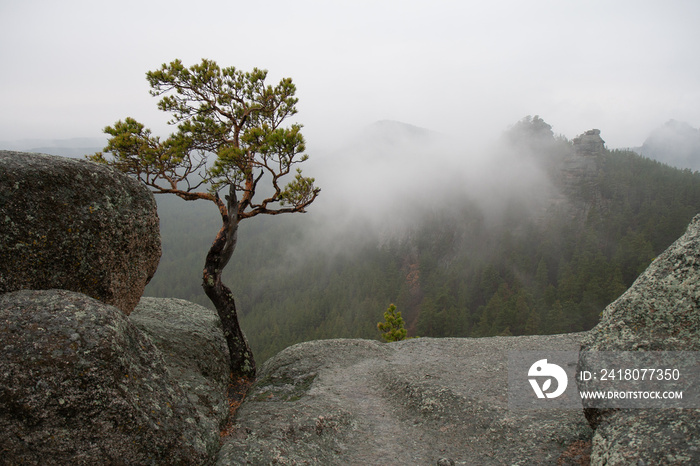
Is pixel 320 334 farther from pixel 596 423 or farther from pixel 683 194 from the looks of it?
pixel 683 194

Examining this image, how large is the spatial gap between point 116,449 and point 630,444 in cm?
1023

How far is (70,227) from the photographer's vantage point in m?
9.00

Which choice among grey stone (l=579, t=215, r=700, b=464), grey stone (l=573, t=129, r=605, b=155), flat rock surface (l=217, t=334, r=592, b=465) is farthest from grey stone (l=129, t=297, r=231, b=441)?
grey stone (l=573, t=129, r=605, b=155)

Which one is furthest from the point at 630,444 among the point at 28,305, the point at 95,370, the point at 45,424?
→ the point at 28,305

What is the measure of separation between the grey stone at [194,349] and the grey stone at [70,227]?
123 inches

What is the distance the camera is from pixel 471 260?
13562cm

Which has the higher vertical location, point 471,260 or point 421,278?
point 471,260

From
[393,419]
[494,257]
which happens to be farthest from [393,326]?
[494,257]

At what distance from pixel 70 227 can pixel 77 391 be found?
425cm
